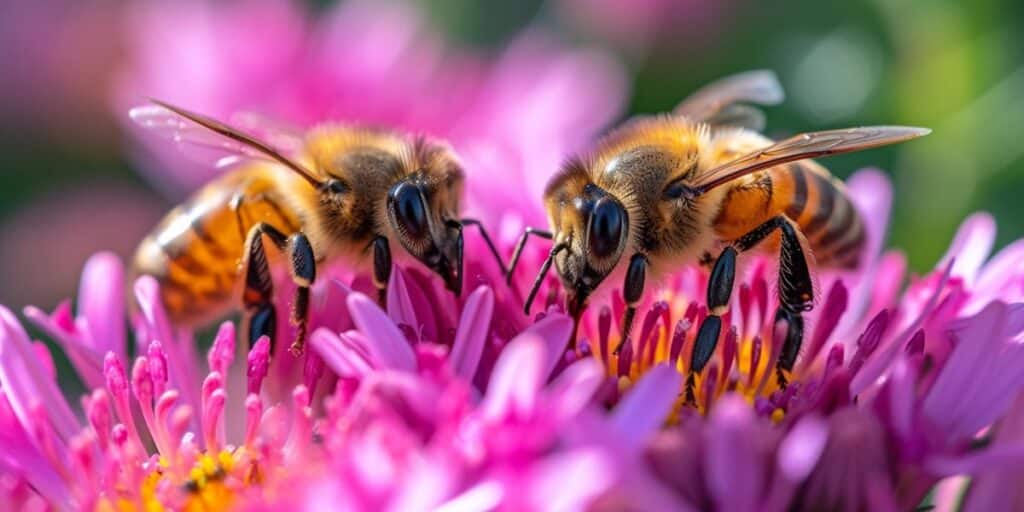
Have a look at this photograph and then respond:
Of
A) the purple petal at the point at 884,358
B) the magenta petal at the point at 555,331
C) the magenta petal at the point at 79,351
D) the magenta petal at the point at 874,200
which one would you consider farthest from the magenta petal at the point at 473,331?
the magenta petal at the point at 874,200

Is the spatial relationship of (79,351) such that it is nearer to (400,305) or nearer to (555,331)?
(400,305)

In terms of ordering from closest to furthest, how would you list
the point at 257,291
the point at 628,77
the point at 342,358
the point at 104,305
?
the point at 342,358 → the point at 257,291 → the point at 104,305 → the point at 628,77

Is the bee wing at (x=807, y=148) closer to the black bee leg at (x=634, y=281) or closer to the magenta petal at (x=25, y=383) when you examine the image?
the black bee leg at (x=634, y=281)

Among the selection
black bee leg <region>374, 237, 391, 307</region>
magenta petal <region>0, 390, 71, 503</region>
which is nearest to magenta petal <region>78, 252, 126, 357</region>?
magenta petal <region>0, 390, 71, 503</region>

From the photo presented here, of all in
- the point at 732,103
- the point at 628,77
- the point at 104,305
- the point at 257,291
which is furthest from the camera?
the point at 628,77

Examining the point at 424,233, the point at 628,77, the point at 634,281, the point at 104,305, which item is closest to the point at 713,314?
the point at 634,281

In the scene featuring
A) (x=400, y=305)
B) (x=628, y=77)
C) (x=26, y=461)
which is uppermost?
(x=628, y=77)
